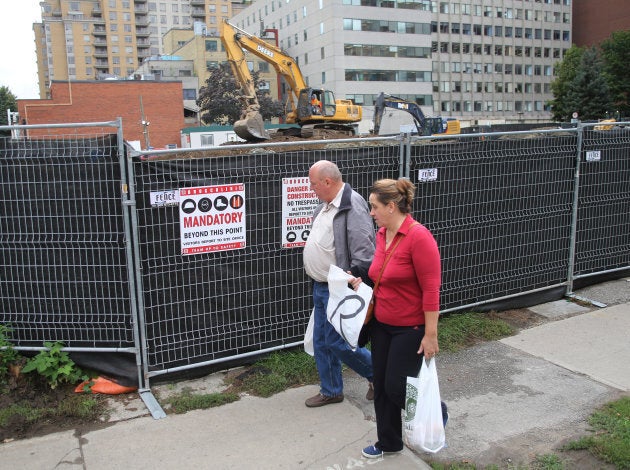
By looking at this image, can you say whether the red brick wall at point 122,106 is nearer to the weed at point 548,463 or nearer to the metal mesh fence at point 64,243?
the metal mesh fence at point 64,243

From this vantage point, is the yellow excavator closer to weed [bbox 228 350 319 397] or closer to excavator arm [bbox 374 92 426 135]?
excavator arm [bbox 374 92 426 135]

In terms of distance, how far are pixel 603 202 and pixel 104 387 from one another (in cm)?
634

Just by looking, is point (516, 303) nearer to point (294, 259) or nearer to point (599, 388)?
point (599, 388)

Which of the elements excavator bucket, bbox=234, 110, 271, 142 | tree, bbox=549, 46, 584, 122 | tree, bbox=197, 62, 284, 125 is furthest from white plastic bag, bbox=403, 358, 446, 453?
tree, bbox=197, 62, 284, 125

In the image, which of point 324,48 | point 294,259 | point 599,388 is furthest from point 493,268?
point 324,48

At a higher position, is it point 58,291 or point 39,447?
point 58,291

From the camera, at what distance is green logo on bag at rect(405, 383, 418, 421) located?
3.22 meters

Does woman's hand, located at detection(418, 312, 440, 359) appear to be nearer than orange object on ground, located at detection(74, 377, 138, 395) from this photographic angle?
Yes

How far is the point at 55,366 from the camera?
4.52 metres

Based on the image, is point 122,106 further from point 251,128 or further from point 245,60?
point 251,128

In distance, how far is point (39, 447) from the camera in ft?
12.6

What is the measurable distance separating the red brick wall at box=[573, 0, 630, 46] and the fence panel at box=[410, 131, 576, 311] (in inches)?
3735

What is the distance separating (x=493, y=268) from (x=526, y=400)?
2189 mm

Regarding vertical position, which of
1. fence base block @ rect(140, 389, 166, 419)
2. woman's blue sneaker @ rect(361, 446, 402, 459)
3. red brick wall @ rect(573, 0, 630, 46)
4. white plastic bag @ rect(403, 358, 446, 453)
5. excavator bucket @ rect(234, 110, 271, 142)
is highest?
red brick wall @ rect(573, 0, 630, 46)
